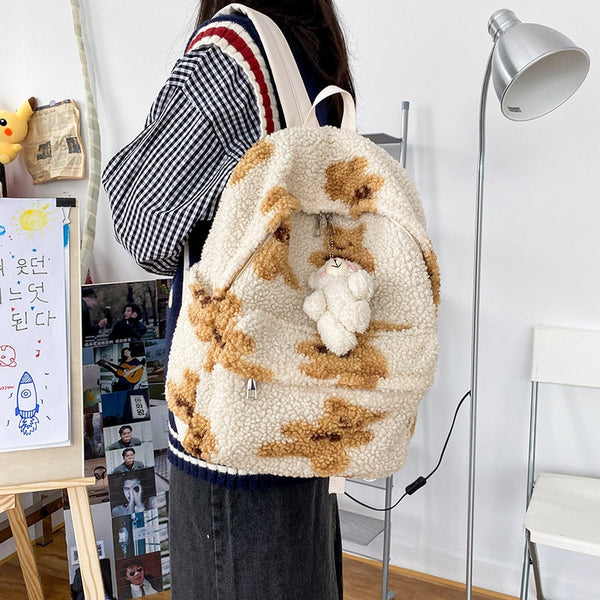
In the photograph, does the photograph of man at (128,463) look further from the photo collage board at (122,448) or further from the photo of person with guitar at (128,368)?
the photo of person with guitar at (128,368)

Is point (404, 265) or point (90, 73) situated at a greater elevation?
point (90, 73)

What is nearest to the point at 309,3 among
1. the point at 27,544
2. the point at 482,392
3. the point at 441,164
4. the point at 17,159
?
the point at 441,164

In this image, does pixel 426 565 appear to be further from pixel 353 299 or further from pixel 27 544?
pixel 353 299

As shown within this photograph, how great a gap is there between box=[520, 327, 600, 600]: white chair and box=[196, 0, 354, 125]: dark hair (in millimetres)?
1000

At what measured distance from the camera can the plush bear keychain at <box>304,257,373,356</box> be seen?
0.59m

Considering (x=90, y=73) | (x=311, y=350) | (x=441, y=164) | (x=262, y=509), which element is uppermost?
(x=90, y=73)

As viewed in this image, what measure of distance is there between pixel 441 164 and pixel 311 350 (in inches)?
45.9

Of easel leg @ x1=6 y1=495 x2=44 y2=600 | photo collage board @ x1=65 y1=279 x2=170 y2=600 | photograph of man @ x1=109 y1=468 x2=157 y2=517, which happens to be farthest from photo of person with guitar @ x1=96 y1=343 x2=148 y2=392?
easel leg @ x1=6 y1=495 x2=44 y2=600

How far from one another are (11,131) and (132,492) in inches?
51.0

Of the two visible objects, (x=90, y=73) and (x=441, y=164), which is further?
(x=90, y=73)

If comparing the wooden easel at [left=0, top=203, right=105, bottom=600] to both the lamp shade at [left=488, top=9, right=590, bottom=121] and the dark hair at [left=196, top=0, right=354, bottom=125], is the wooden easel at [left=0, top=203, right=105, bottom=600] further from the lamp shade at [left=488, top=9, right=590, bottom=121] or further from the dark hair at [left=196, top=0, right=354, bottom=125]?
the lamp shade at [left=488, top=9, right=590, bottom=121]

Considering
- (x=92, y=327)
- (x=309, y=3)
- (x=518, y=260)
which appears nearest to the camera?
(x=309, y=3)

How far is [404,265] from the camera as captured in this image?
62 centimetres

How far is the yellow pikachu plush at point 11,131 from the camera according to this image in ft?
6.72
